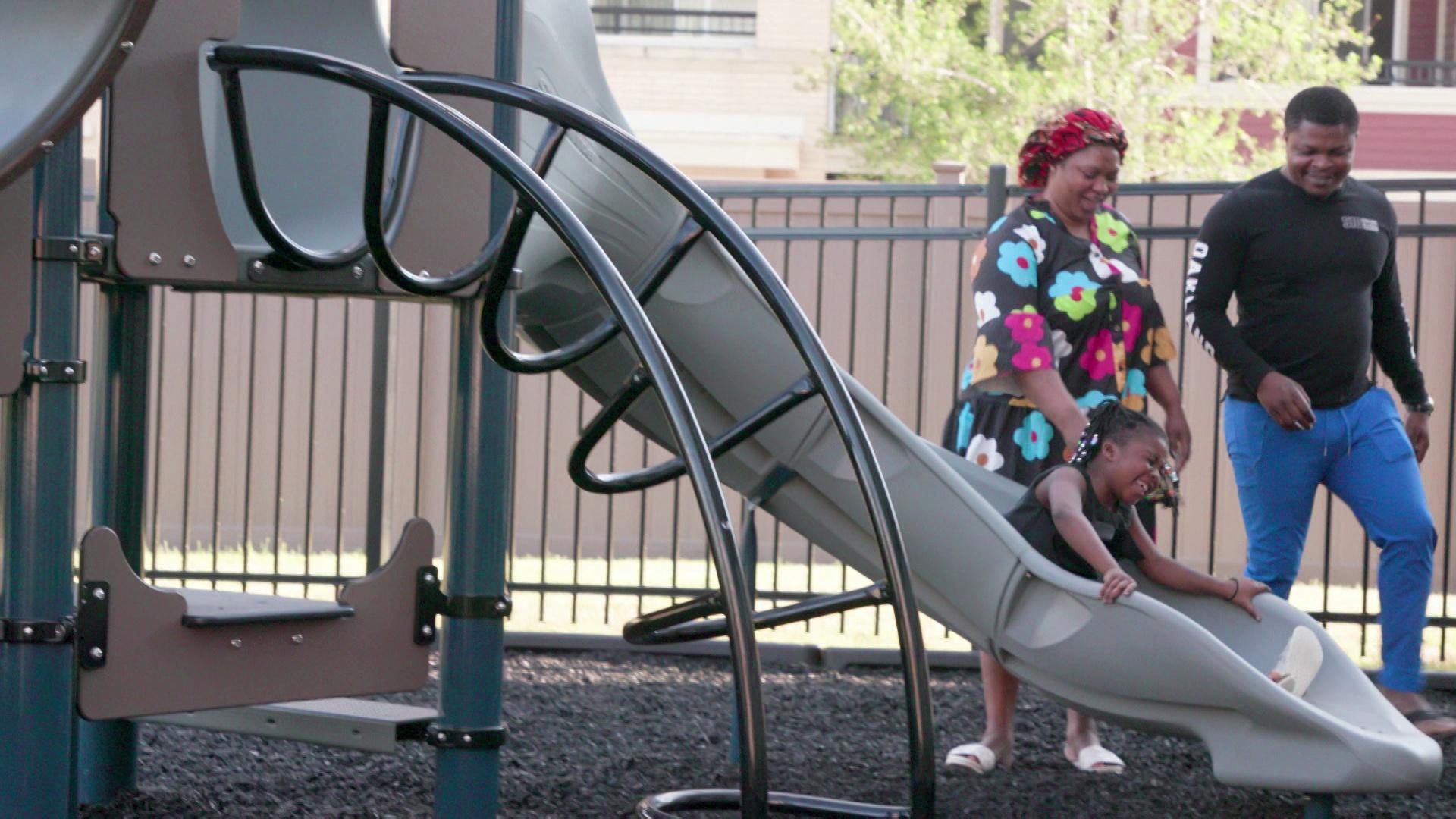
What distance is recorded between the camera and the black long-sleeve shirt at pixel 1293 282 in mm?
4578

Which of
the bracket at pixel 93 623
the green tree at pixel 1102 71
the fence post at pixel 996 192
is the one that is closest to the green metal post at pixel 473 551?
the bracket at pixel 93 623

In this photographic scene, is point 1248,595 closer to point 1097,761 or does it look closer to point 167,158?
point 1097,761

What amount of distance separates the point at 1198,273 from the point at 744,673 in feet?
8.91

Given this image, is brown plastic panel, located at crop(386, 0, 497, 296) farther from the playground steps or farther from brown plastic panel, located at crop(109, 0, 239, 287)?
the playground steps

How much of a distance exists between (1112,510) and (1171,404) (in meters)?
0.56

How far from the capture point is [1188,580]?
404cm

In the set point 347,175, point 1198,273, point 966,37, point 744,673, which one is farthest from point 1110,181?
point 966,37

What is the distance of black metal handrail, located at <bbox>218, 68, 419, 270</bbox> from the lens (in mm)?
2820

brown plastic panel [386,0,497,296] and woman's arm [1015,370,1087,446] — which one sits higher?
brown plastic panel [386,0,497,296]

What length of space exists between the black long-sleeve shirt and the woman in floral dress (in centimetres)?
25

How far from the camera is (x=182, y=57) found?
2.95 meters

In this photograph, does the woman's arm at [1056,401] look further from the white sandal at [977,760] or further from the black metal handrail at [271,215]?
the black metal handrail at [271,215]

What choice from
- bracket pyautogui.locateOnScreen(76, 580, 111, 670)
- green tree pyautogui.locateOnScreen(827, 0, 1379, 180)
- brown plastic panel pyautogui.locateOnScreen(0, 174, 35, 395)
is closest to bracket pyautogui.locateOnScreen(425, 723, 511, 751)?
bracket pyautogui.locateOnScreen(76, 580, 111, 670)

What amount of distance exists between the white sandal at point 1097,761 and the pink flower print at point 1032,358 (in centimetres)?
112
